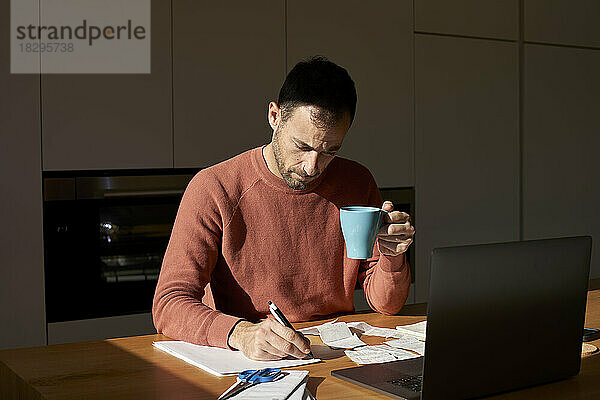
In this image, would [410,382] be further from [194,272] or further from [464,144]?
[464,144]

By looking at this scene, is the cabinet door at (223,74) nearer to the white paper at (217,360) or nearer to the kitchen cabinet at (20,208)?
the kitchen cabinet at (20,208)

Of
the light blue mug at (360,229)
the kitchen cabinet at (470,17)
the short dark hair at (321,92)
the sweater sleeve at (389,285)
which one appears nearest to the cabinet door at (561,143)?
the kitchen cabinet at (470,17)

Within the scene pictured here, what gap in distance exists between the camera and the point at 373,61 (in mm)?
3486

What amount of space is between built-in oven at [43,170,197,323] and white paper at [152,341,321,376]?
58.8 inches

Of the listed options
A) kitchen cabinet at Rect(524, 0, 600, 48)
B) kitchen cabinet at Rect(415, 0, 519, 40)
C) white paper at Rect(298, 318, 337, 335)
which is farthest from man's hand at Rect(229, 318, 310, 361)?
kitchen cabinet at Rect(524, 0, 600, 48)

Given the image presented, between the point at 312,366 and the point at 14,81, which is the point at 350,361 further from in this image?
the point at 14,81

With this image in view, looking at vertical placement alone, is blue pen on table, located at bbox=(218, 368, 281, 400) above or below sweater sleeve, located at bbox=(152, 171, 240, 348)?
below

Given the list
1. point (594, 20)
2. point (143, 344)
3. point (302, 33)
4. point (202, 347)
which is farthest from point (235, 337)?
point (594, 20)

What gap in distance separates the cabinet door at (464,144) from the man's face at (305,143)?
1.90 metres

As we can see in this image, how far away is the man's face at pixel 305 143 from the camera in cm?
173

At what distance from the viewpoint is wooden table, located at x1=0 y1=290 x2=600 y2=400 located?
1203mm

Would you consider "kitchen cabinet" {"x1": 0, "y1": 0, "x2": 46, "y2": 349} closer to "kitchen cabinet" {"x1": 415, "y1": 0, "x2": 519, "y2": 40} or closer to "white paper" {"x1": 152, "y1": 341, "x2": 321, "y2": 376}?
"white paper" {"x1": 152, "y1": 341, "x2": 321, "y2": 376}

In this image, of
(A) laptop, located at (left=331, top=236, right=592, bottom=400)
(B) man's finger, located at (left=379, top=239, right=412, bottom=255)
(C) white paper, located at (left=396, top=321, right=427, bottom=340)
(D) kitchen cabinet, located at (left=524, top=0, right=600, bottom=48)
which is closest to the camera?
(A) laptop, located at (left=331, top=236, right=592, bottom=400)

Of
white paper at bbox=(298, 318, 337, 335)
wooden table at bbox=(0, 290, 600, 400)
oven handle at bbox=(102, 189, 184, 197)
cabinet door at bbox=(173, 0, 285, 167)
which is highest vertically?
cabinet door at bbox=(173, 0, 285, 167)
